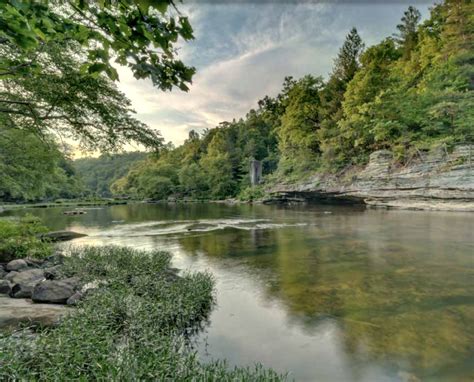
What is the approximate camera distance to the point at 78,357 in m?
4.08

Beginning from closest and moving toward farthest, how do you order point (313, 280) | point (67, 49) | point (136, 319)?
point (136, 319), point (67, 49), point (313, 280)

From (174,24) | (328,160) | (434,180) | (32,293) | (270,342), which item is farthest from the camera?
(328,160)

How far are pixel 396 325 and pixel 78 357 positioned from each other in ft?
21.5

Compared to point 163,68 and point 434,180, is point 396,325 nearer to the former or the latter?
point 163,68

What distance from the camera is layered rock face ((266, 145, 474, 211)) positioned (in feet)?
98.0

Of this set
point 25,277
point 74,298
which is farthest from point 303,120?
point 74,298

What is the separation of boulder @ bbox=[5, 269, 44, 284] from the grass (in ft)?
4.89

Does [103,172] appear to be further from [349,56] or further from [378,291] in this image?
[378,291]

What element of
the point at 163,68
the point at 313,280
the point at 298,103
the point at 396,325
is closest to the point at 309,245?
the point at 313,280

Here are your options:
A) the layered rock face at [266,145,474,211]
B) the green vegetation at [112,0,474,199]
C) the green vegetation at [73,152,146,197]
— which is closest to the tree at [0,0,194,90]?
the green vegetation at [112,0,474,199]

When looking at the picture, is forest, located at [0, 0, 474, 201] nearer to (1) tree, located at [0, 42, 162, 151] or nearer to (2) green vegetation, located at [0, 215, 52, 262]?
(1) tree, located at [0, 42, 162, 151]

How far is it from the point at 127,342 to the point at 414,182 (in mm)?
36141

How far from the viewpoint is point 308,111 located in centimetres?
5628

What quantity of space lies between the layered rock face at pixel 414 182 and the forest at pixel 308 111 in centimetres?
163
